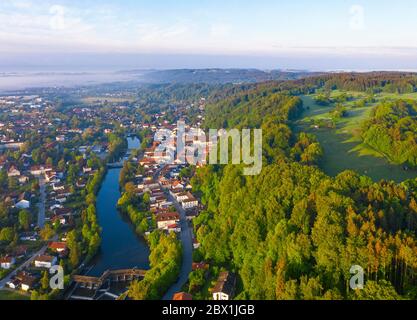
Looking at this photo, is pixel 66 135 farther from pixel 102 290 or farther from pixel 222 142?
pixel 102 290

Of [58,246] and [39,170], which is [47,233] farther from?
[39,170]

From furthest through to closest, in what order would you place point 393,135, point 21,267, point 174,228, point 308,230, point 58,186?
point 58,186
point 393,135
point 174,228
point 21,267
point 308,230

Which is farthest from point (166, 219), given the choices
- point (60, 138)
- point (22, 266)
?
point (60, 138)

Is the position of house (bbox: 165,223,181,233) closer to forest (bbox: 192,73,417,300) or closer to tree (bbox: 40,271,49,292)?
forest (bbox: 192,73,417,300)

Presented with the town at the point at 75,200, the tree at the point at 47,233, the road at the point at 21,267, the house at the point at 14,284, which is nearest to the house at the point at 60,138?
the town at the point at 75,200

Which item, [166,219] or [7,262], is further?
[166,219]

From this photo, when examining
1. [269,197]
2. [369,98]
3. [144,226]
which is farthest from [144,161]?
[369,98]
